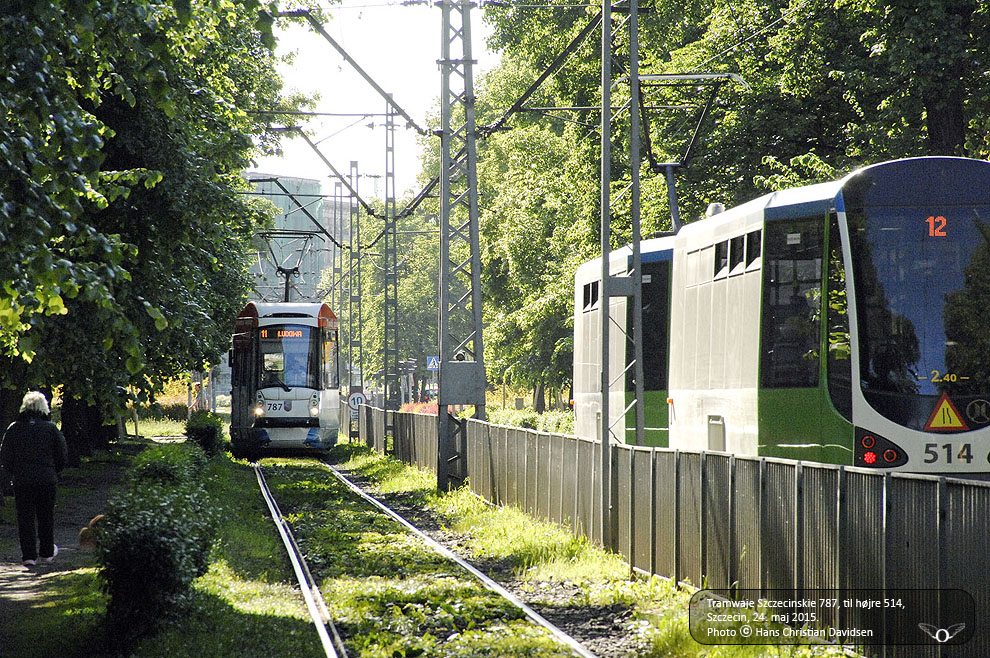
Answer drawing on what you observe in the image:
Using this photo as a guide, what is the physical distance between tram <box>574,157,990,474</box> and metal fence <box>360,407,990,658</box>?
5.06 feet

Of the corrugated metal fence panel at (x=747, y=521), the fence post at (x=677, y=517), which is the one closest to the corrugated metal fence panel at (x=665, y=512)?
the fence post at (x=677, y=517)

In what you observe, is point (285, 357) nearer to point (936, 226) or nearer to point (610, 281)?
point (610, 281)

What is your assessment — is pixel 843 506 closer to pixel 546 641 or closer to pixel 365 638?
pixel 546 641

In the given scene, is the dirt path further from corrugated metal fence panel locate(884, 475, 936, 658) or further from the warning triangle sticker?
the warning triangle sticker

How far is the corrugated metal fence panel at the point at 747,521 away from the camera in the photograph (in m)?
10.5

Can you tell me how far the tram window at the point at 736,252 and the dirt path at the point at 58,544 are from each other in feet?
25.8

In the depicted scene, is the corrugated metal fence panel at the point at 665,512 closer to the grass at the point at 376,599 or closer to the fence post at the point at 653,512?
the fence post at the point at 653,512

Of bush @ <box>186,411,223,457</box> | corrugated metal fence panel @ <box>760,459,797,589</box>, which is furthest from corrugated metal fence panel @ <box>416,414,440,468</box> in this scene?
corrugated metal fence panel @ <box>760,459,797,589</box>

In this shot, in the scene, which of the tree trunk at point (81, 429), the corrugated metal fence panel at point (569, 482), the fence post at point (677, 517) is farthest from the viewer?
the tree trunk at point (81, 429)

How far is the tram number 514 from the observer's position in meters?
12.4

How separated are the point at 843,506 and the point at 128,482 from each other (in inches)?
333

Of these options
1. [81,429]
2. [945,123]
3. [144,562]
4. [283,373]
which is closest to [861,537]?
[144,562]

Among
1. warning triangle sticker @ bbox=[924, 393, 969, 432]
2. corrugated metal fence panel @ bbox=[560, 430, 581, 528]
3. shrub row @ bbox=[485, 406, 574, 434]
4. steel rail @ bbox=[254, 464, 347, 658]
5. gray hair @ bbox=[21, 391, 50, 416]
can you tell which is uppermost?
gray hair @ bbox=[21, 391, 50, 416]

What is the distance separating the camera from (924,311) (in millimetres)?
12602
